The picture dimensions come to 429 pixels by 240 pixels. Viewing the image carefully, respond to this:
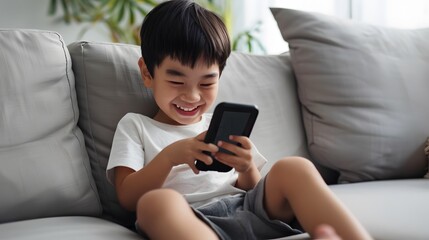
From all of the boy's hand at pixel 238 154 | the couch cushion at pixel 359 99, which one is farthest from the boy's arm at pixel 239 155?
the couch cushion at pixel 359 99

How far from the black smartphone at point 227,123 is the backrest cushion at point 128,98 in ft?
0.97

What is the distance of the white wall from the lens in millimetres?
2902

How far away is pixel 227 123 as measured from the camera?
3.73ft

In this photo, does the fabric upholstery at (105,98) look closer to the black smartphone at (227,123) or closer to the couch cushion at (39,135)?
the couch cushion at (39,135)

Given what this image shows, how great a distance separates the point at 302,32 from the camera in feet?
5.59

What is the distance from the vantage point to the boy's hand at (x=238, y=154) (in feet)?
3.81

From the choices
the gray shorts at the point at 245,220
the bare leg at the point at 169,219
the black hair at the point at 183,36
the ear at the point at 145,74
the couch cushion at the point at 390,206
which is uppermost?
the black hair at the point at 183,36

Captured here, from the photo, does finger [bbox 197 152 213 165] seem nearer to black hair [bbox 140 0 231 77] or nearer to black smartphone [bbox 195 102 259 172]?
black smartphone [bbox 195 102 259 172]

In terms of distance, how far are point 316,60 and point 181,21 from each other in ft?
1.69

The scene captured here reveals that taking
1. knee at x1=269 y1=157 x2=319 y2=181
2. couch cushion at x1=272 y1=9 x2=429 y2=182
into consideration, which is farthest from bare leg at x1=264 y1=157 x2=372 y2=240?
couch cushion at x1=272 y1=9 x2=429 y2=182

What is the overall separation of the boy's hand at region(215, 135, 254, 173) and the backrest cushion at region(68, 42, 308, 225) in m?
0.32

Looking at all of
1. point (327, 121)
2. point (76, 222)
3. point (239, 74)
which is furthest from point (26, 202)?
point (327, 121)

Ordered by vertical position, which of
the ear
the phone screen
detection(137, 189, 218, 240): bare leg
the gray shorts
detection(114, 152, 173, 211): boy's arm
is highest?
the ear

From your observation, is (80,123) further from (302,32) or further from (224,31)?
(302,32)
